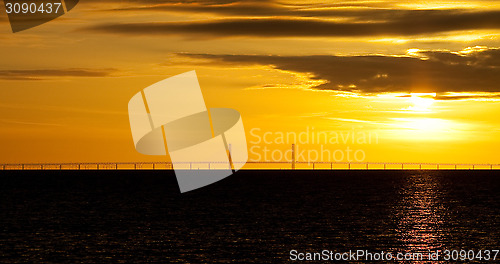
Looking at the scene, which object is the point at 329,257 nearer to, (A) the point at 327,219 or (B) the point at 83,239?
(B) the point at 83,239

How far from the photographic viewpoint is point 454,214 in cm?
12069

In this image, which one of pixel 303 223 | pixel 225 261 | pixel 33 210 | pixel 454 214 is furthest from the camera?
pixel 33 210

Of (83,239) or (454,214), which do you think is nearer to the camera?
(83,239)

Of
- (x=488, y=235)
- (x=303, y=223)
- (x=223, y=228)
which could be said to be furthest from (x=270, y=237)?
(x=488, y=235)

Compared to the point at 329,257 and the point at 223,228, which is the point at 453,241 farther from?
the point at 223,228

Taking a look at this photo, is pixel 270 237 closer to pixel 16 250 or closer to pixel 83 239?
pixel 83 239

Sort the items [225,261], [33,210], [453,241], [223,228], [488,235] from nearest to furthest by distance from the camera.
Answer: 1. [225,261]
2. [453,241]
3. [488,235]
4. [223,228]
5. [33,210]

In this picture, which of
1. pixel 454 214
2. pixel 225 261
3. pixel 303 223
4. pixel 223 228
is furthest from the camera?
pixel 454 214

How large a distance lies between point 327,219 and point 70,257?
165 ft

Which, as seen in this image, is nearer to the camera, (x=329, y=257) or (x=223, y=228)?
(x=329, y=257)

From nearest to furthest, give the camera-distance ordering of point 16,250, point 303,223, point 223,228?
point 16,250 → point 223,228 → point 303,223

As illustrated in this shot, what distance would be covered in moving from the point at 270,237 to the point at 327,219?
26928mm

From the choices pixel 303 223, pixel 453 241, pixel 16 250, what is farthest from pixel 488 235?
pixel 16 250

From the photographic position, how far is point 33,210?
128500 millimetres
